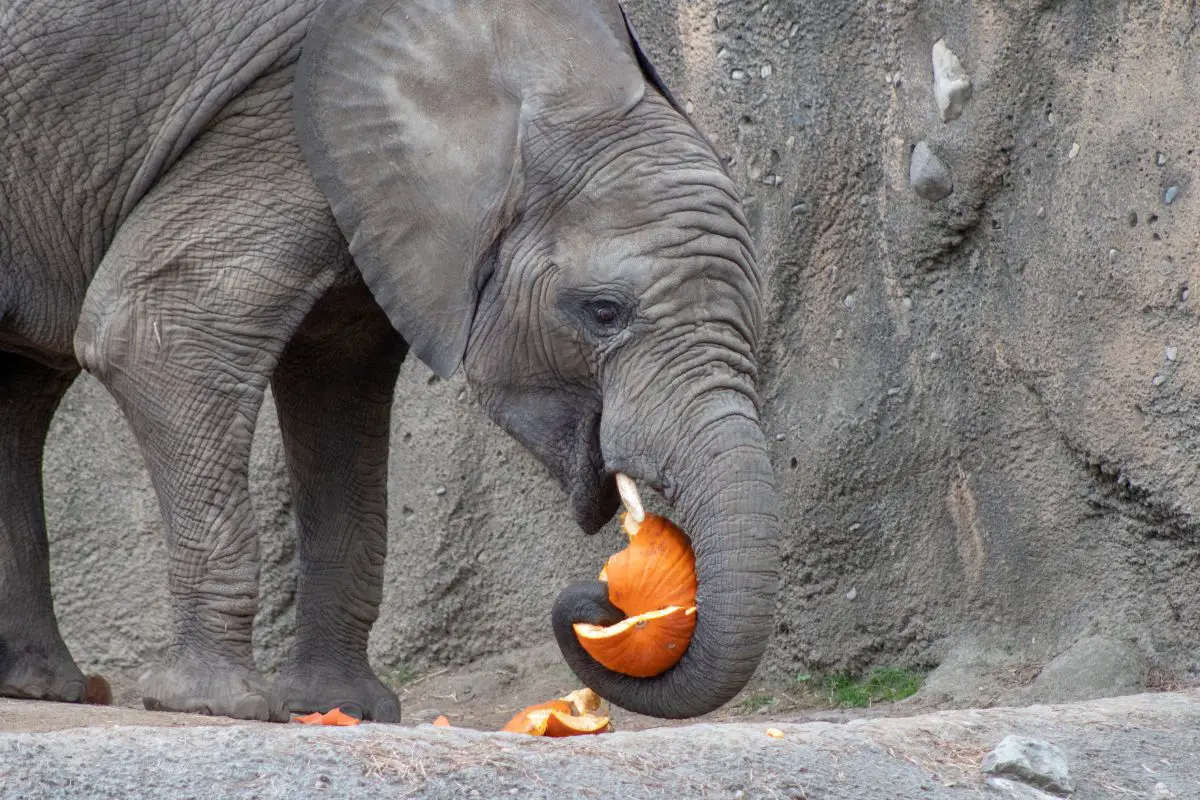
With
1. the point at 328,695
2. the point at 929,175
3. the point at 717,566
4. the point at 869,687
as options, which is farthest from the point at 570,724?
the point at 929,175

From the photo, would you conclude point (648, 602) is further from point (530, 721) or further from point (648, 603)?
point (530, 721)

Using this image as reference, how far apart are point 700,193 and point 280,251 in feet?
3.13

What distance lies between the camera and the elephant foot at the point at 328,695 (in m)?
5.25

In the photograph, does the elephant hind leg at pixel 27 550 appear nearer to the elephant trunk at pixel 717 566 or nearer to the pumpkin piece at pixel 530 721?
the pumpkin piece at pixel 530 721

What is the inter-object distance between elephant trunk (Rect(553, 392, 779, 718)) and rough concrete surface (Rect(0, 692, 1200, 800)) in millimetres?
321

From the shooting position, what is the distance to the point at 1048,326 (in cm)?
525

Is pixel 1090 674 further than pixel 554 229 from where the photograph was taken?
Yes

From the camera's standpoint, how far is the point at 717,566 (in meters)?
3.86

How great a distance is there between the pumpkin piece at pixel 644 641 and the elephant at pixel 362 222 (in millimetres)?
74

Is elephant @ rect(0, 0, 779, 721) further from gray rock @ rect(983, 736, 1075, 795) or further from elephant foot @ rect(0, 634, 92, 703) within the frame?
gray rock @ rect(983, 736, 1075, 795)

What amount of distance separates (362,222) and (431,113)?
288 millimetres

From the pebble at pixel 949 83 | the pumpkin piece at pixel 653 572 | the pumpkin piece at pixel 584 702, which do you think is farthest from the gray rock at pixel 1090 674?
the pebble at pixel 949 83

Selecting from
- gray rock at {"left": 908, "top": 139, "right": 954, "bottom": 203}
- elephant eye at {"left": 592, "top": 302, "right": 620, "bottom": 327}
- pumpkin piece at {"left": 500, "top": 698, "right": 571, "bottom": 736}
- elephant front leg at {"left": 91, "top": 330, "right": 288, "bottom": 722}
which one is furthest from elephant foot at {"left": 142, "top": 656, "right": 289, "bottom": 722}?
gray rock at {"left": 908, "top": 139, "right": 954, "bottom": 203}

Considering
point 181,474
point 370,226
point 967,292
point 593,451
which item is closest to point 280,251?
point 370,226
